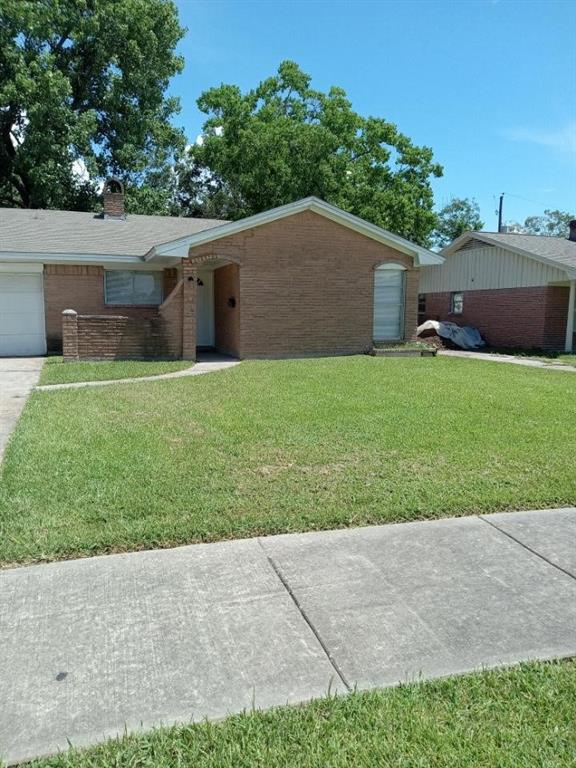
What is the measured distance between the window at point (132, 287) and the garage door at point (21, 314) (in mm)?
1874

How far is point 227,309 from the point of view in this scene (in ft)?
58.3

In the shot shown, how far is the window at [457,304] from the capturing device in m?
24.8

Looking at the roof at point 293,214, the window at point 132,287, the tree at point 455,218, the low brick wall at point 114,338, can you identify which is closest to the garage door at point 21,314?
the window at point 132,287

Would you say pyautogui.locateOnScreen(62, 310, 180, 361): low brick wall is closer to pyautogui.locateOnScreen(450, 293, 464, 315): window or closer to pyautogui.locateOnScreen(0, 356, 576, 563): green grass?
pyautogui.locateOnScreen(0, 356, 576, 563): green grass

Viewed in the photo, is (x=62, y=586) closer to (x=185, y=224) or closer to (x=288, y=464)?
(x=288, y=464)

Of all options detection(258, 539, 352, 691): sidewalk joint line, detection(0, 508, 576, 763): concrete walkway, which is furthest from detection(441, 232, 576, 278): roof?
detection(258, 539, 352, 691): sidewalk joint line

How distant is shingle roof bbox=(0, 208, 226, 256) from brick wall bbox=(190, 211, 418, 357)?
3.44 meters

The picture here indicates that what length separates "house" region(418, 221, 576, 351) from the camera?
20719mm

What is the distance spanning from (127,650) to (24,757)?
2.24ft

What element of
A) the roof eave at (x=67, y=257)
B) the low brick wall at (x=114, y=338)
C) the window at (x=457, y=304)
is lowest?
the low brick wall at (x=114, y=338)

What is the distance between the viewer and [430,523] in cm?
448

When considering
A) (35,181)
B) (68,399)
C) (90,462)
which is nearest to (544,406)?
(90,462)

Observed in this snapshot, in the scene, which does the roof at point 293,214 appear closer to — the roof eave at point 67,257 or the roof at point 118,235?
the roof at point 118,235

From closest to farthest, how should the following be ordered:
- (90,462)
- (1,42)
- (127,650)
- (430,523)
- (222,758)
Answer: (222,758) < (127,650) < (430,523) < (90,462) < (1,42)
